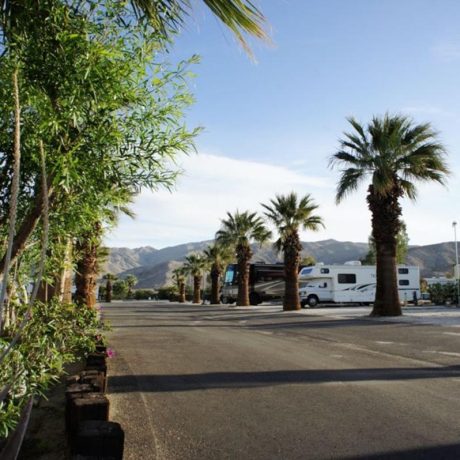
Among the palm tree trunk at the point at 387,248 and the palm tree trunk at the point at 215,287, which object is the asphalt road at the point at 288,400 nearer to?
the palm tree trunk at the point at 387,248

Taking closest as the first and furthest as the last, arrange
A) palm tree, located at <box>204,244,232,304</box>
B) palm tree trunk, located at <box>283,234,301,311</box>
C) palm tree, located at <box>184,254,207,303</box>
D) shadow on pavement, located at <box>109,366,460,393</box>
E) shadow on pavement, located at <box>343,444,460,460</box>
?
shadow on pavement, located at <box>343,444,460,460</box> → shadow on pavement, located at <box>109,366,460,393</box> → palm tree trunk, located at <box>283,234,301,311</box> → palm tree, located at <box>204,244,232,304</box> → palm tree, located at <box>184,254,207,303</box>

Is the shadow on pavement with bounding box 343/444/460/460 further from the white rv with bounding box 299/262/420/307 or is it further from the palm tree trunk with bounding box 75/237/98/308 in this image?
the white rv with bounding box 299/262/420/307

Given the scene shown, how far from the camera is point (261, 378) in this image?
828 cm

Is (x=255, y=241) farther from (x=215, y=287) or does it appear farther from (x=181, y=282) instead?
(x=181, y=282)

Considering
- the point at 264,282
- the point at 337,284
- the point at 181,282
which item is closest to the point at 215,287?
the point at 264,282

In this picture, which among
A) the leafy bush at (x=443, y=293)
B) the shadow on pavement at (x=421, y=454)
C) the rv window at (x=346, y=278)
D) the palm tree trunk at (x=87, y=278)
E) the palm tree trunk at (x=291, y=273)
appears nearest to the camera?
the shadow on pavement at (x=421, y=454)

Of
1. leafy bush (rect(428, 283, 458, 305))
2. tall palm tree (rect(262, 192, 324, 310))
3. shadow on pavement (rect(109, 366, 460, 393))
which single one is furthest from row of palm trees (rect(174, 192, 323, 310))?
shadow on pavement (rect(109, 366, 460, 393))

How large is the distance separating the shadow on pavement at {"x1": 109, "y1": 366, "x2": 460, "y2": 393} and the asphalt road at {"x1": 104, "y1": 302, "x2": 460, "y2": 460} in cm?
2

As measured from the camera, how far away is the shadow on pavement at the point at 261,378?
7762 millimetres

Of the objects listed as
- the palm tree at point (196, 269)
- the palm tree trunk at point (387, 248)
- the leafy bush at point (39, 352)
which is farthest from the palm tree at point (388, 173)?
the palm tree at point (196, 269)

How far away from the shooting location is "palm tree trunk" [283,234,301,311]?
33656mm

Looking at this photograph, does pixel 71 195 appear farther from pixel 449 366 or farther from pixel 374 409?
Answer: pixel 449 366

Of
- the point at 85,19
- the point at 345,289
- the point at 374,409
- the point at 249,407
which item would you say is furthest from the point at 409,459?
the point at 345,289

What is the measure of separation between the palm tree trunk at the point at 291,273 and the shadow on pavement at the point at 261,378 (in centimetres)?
2448
